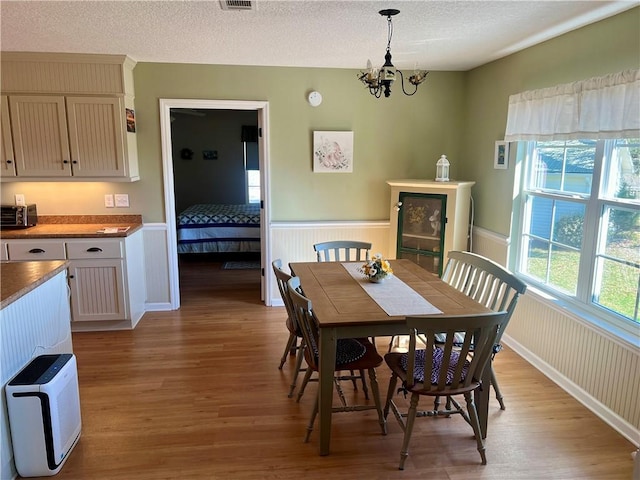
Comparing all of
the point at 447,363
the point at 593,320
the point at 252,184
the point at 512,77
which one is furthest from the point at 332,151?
the point at 252,184

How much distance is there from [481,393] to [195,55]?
3388 mm

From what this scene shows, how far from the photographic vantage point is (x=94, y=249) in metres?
3.78

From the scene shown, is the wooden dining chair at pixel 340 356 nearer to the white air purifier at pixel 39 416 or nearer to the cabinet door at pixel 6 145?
the white air purifier at pixel 39 416

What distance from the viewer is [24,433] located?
2.10 m

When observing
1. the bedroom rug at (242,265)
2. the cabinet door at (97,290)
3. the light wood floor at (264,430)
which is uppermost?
the cabinet door at (97,290)

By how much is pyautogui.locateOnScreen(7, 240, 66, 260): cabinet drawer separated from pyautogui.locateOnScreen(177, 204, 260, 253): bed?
7.92 ft

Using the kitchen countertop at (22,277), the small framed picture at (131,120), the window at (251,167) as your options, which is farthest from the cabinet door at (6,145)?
the window at (251,167)

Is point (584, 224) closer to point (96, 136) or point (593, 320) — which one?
point (593, 320)

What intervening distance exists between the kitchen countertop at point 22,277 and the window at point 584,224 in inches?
129

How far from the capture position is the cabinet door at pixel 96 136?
385cm

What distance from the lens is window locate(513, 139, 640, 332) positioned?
2594mm

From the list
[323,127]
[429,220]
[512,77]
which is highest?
[512,77]

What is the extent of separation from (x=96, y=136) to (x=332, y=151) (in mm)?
2162

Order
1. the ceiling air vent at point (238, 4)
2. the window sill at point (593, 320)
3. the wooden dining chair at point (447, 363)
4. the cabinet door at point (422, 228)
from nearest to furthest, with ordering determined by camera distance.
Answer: the wooden dining chair at point (447, 363), the ceiling air vent at point (238, 4), the window sill at point (593, 320), the cabinet door at point (422, 228)
